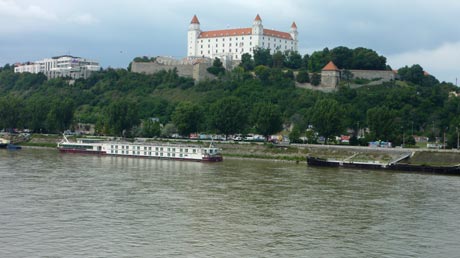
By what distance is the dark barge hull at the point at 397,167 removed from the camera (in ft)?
153

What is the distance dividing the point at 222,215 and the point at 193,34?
307 feet

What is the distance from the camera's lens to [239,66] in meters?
103

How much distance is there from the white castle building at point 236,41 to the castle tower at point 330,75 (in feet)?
62.4

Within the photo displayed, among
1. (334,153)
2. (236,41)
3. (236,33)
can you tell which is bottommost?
(334,153)

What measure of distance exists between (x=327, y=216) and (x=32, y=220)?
11864 millimetres

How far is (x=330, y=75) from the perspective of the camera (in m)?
92.6

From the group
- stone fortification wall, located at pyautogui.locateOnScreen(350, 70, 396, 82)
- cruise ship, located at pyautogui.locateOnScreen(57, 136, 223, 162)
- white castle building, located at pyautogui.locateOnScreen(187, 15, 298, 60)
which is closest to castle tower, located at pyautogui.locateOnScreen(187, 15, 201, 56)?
white castle building, located at pyautogui.locateOnScreen(187, 15, 298, 60)

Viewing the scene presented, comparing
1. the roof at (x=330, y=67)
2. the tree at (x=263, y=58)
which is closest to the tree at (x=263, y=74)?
the tree at (x=263, y=58)

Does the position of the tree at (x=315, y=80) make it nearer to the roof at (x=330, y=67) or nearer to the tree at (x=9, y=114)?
the roof at (x=330, y=67)

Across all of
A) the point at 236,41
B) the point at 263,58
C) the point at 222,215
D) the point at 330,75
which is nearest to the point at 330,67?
the point at 330,75

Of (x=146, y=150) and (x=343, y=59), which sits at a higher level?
(x=343, y=59)

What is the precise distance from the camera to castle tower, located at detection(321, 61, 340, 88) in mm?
92188

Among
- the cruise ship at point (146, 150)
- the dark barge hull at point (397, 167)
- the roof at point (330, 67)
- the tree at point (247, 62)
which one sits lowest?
the dark barge hull at point (397, 167)

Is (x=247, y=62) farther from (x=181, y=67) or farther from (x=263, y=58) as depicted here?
(x=181, y=67)
